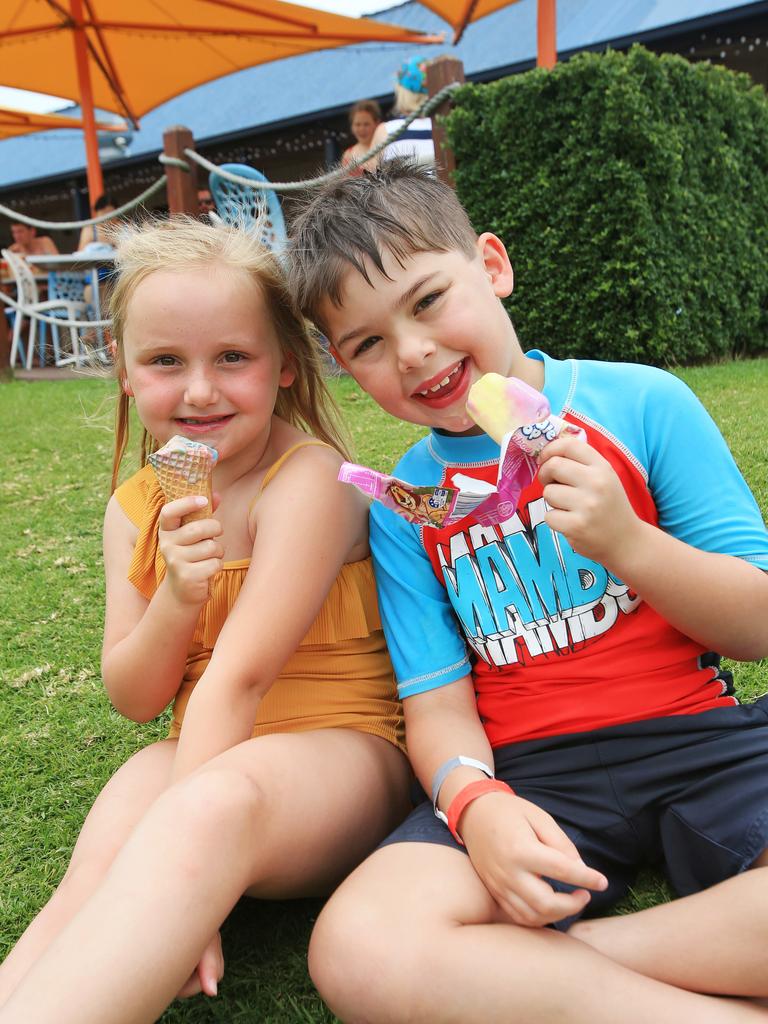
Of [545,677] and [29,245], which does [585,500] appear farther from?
[29,245]

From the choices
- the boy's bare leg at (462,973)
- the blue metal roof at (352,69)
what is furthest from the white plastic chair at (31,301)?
the boy's bare leg at (462,973)

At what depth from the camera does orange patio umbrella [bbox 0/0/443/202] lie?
342 inches

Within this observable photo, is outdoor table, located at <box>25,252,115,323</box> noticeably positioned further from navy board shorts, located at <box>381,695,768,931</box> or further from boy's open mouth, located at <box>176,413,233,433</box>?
navy board shorts, located at <box>381,695,768,931</box>

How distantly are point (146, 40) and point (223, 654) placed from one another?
Answer: 10327mm

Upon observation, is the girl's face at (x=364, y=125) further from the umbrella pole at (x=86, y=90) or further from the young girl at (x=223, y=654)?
the young girl at (x=223, y=654)

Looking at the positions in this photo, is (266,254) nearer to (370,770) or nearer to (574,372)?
(574,372)

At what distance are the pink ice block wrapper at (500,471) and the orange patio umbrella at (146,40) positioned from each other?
8242 millimetres

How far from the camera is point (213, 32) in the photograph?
9086 mm

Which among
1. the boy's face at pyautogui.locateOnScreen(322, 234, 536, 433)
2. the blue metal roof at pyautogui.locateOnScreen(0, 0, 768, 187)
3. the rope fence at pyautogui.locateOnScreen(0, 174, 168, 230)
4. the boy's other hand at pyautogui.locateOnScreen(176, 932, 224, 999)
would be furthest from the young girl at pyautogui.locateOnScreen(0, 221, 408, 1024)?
the blue metal roof at pyautogui.locateOnScreen(0, 0, 768, 187)

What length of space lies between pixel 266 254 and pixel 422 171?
Answer: 12.9 inches

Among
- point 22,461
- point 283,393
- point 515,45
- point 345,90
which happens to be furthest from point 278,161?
point 283,393

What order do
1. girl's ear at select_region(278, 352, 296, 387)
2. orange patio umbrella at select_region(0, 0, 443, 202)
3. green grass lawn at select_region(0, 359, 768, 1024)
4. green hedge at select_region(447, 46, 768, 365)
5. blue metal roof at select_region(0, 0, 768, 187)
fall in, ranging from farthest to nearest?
blue metal roof at select_region(0, 0, 768, 187)
orange patio umbrella at select_region(0, 0, 443, 202)
green hedge at select_region(447, 46, 768, 365)
girl's ear at select_region(278, 352, 296, 387)
green grass lawn at select_region(0, 359, 768, 1024)

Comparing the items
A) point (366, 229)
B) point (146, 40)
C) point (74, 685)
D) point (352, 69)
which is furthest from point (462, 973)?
point (352, 69)

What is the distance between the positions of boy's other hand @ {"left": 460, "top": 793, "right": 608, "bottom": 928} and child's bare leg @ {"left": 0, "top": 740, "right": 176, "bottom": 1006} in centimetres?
56
